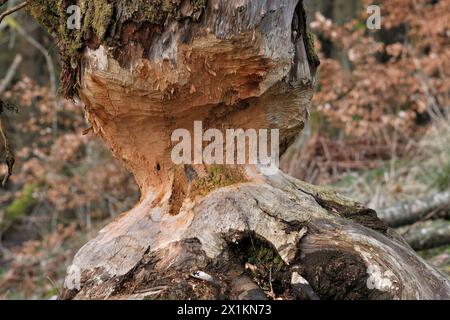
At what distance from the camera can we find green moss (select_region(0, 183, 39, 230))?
8.18 meters

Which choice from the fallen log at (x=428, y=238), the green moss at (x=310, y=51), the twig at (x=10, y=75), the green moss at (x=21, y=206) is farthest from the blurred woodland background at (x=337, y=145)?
the green moss at (x=310, y=51)

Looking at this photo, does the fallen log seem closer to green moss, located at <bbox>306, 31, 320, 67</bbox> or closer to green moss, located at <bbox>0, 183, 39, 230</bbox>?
green moss, located at <bbox>306, 31, 320, 67</bbox>

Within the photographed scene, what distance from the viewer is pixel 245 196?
2.09 m

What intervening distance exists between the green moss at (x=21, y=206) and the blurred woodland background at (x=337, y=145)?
2cm

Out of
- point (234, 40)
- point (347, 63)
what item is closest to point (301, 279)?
point (234, 40)

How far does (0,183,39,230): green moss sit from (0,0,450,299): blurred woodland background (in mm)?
15

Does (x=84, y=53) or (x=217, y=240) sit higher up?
(x=84, y=53)

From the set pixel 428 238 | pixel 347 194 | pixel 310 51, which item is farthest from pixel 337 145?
pixel 310 51

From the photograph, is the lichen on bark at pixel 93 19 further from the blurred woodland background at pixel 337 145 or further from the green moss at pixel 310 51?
the blurred woodland background at pixel 337 145

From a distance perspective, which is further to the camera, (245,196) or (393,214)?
(393,214)

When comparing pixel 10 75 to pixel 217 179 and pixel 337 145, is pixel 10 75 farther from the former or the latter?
pixel 217 179

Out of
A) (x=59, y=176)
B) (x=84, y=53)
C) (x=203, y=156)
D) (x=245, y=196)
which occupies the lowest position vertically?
(x=59, y=176)

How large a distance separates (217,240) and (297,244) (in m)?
0.29
